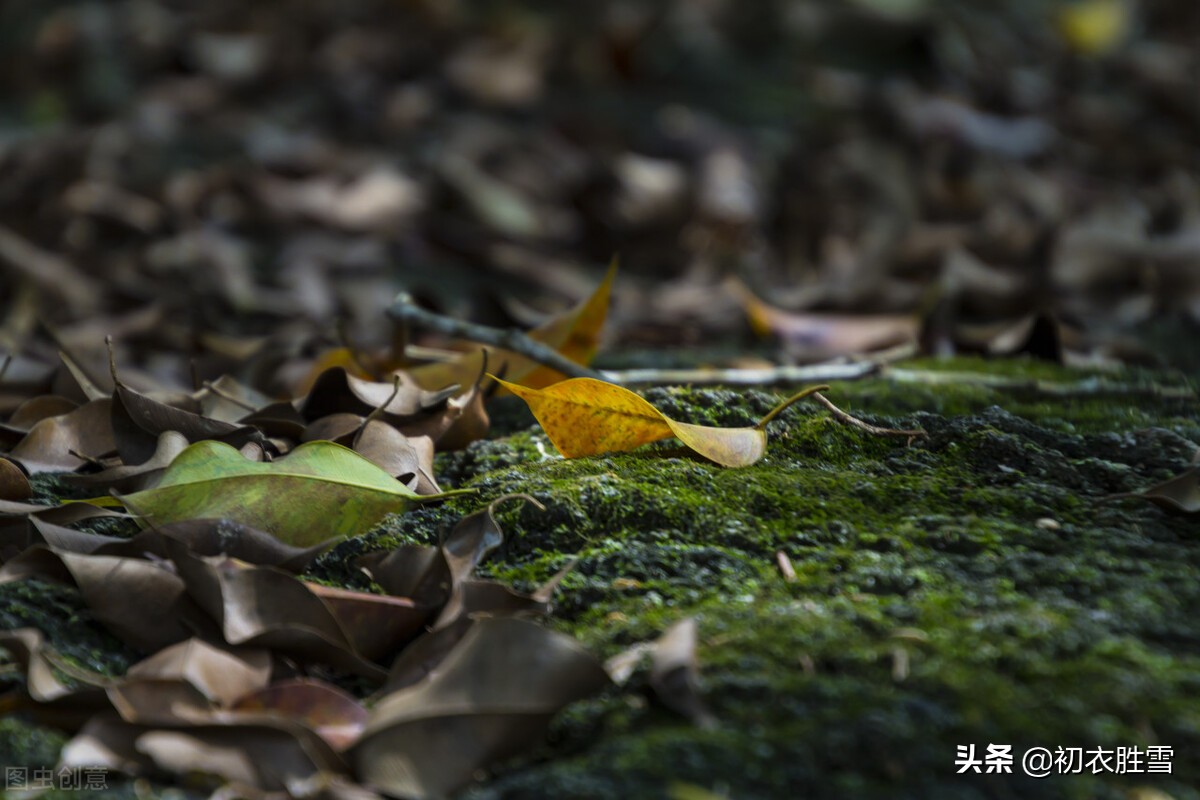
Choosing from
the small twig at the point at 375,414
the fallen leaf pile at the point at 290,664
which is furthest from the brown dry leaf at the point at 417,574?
the small twig at the point at 375,414

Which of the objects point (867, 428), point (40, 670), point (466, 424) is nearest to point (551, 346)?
point (466, 424)

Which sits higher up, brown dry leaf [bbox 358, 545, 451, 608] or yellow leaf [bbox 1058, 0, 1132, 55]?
yellow leaf [bbox 1058, 0, 1132, 55]

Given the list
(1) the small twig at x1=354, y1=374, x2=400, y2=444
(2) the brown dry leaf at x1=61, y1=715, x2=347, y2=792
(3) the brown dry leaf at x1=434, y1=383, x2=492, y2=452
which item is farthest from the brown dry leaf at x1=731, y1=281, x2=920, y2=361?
(2) the brown dry leaf at x1=61, y1=715, x2=347, y2=792

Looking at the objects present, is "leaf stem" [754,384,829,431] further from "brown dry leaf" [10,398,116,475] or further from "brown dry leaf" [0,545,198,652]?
"brown dry leaf" [10,398,116,475]

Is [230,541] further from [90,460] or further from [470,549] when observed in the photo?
[90,460]

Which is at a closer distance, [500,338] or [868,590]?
[868,590]

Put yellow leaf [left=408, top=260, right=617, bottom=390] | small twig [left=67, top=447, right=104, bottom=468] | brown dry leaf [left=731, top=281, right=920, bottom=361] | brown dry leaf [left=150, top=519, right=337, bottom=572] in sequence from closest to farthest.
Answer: brown dry leaf [left=150, top=519, right=337, bottom=572] → small twig [left=67, top=447, right=104, bottom=468] → yellow leaf [left=408, top=260, right=617, bottom=390] → brown dry leaf [left=731, top=281, right=920, bottom=361]
